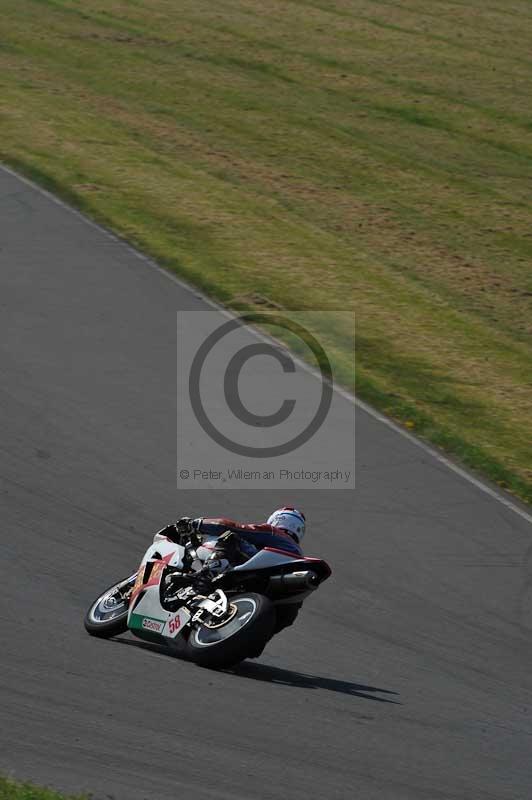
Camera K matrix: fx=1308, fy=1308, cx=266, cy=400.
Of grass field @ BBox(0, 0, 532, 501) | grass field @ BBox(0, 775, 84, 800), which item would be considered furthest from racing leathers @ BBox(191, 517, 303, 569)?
grass field @ BBox(0, 0, 532, 501)

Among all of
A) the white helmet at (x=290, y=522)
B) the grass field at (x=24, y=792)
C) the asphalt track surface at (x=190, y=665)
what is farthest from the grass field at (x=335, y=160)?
the grass field at (x=24, y=792)

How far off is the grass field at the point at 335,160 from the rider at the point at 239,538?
4.74m

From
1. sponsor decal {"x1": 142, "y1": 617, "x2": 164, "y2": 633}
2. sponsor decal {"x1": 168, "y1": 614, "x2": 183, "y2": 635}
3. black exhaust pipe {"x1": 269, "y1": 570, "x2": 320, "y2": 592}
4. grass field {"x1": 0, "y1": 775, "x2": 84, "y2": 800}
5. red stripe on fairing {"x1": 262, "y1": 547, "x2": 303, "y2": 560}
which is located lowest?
sponsor decal {"x1": 142, "y1": 617, "x2": 164, "y2": 633}

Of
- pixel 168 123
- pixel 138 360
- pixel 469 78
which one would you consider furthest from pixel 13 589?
pixel 469 78

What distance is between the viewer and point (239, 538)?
880 centimetres

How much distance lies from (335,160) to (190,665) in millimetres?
→ 16892

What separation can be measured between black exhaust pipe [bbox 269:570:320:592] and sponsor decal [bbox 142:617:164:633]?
854 millimetres

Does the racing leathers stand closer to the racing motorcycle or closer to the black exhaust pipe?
the racing motorcycle

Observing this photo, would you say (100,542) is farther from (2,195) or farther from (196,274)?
(2,195)

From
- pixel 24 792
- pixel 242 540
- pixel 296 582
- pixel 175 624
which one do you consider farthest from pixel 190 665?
pixel 24 792

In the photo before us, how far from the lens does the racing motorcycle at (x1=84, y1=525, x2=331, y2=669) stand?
27.2ft

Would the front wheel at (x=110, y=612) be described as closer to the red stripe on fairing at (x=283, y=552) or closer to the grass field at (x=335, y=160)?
the red stripe on fairing at (x=283, y=552)

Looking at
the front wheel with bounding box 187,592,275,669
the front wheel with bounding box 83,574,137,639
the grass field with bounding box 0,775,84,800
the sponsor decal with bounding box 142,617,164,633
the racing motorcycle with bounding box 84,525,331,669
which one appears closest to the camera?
the grass field with bounding box 0,775,84,800

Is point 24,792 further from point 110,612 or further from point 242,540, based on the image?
point 110,612
